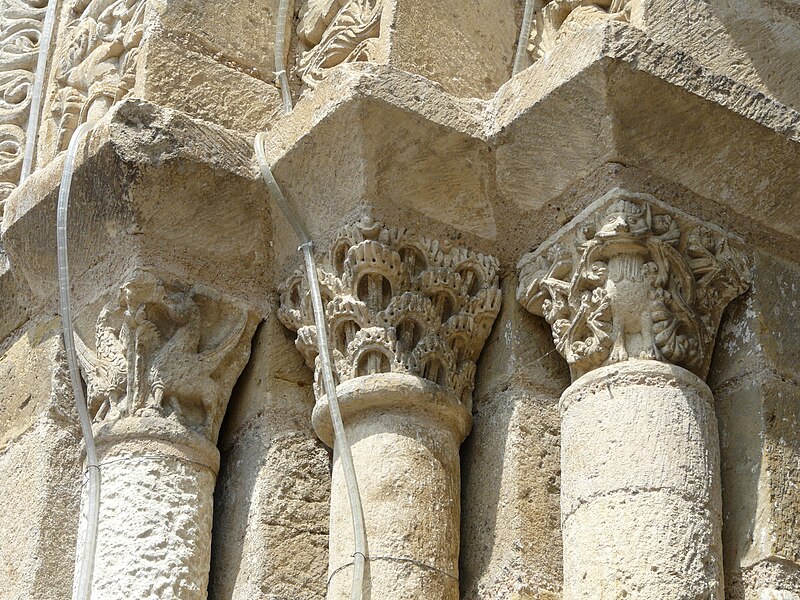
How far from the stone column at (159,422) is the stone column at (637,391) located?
763 millimetres

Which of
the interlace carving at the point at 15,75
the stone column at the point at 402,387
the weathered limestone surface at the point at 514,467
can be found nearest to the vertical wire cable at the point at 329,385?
the stone column at the point at 402,387

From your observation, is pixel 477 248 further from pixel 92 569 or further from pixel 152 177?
pixel 92 569

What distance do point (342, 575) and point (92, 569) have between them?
0.60 m

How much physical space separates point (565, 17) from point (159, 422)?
140 cm

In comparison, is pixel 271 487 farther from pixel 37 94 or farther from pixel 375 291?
pixel 37 94

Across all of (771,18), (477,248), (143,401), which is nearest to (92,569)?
(143,401)

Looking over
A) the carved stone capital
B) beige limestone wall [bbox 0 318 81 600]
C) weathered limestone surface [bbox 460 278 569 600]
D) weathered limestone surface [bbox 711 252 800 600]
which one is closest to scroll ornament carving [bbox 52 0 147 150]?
beige limestone wall [bbox 0 318 81 600]

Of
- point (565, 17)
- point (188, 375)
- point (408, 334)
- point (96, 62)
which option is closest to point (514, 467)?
point (408, 334)

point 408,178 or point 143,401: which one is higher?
point 408,178

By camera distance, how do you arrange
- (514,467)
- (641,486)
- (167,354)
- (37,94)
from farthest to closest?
1. (37,94)
2. (167,354)
3. (514,467)
4. (641,486)

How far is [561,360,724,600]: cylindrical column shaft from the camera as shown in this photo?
141 inches

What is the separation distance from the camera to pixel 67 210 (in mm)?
4363

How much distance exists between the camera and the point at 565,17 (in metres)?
4.47

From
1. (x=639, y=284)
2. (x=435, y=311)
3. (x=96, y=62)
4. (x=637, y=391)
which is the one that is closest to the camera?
(x=637, y=391)
